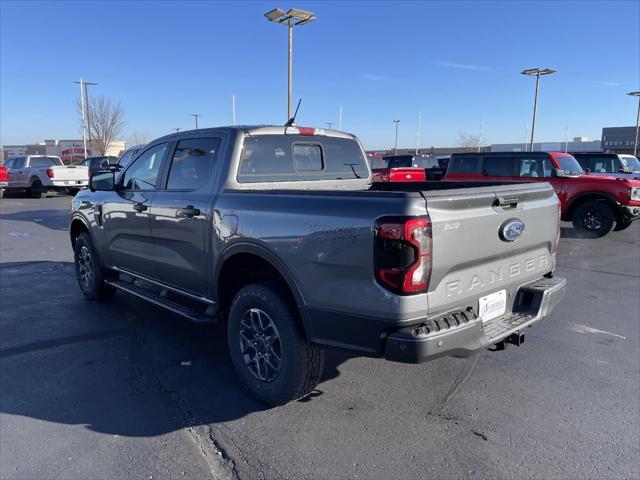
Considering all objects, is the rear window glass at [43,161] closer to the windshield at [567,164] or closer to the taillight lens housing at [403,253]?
the windshield at [567,164]

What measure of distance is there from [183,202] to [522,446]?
119 inches

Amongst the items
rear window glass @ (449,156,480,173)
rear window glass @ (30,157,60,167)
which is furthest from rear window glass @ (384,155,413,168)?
rear window glass @ (30,157,60,167)

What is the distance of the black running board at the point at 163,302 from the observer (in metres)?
3.93

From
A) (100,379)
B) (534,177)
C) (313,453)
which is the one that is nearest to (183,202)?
(100,379)

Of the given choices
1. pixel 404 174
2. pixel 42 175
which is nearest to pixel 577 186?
pixel 404 174

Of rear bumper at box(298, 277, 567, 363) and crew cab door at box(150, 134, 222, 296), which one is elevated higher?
crew cab door at box(150, 134, 222, 296)

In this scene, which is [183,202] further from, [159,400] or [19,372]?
[19,372]

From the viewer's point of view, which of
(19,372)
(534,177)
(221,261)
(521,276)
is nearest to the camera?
(521,276)

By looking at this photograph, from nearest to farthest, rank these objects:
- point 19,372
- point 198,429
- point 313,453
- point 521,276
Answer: point 313,453 < point 198,429 < point 521,276 < point 19,372

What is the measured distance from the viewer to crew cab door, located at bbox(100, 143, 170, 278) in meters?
4.66

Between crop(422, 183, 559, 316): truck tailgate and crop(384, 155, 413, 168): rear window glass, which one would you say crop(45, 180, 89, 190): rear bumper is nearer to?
crop(384, 155, 413, 168): rear window glass

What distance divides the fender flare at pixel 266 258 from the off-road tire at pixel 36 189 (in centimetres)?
2097

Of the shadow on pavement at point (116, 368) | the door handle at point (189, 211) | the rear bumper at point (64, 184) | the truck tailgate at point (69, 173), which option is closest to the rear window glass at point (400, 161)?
the truck tailgate at point (69, 173)

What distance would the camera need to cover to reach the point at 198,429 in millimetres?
3209
